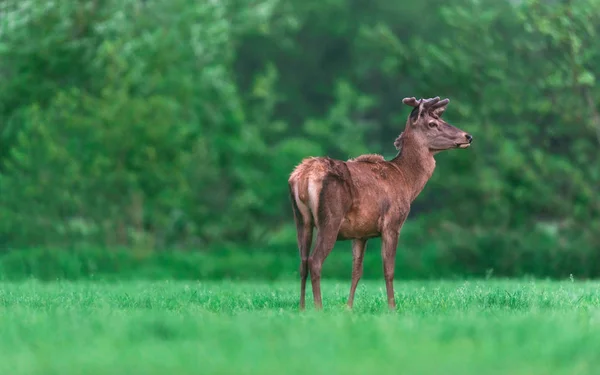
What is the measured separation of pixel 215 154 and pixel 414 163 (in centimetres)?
2050

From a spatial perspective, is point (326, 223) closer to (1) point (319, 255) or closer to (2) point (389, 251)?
(1) point (319, 255)

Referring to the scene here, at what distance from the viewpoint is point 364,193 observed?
11.9 m

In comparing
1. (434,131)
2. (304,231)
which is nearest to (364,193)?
(304,231)

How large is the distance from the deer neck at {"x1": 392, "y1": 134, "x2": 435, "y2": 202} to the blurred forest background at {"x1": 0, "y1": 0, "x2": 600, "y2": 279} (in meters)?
12.2

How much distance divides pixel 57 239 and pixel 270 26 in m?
19.9

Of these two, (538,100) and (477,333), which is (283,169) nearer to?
(538,100)

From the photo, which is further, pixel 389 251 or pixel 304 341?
pixel 389 251

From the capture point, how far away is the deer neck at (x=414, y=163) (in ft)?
41.6

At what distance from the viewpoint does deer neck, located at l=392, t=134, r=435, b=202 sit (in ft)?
41.6

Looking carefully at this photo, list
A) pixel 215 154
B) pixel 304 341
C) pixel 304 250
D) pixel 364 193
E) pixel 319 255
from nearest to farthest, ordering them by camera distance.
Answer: pixel 304 341, pixel 319 255, pixel 304 250, pixel 364 193, pixel 215 154

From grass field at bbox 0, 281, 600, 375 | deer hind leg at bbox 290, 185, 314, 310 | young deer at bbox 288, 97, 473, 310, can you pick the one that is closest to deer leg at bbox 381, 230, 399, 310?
young deer at bbox 288, 97, 473, 310

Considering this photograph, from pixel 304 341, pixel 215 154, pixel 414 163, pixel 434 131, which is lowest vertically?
pixel 304 341

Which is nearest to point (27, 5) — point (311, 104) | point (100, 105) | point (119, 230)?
point (100, 105)

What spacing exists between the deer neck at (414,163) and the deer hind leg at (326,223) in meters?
1.37
